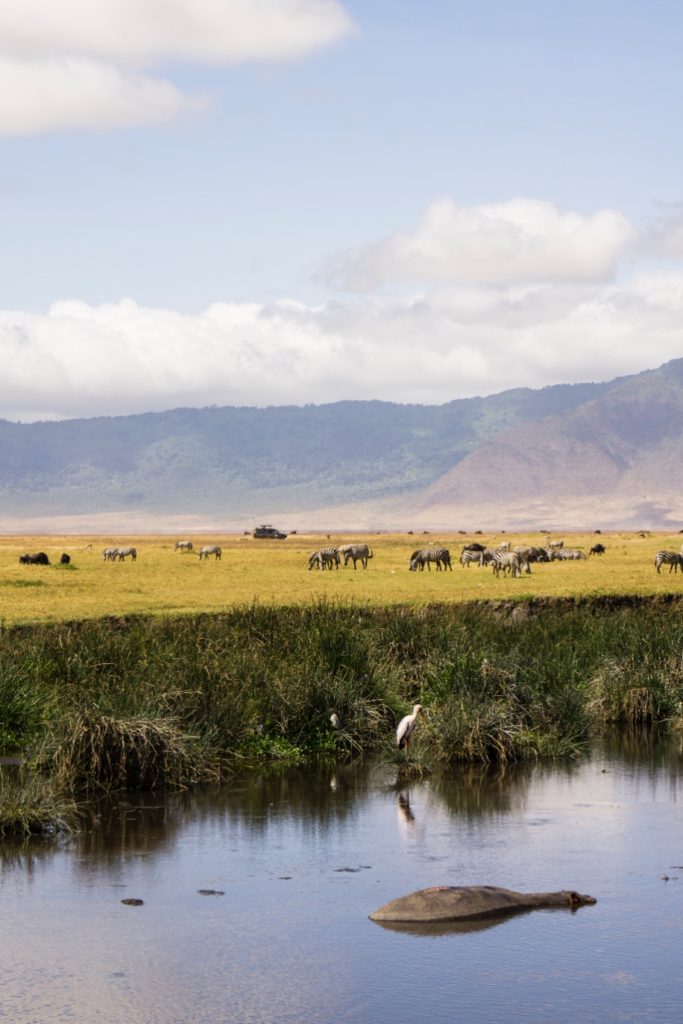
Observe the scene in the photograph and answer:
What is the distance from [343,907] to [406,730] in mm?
8280

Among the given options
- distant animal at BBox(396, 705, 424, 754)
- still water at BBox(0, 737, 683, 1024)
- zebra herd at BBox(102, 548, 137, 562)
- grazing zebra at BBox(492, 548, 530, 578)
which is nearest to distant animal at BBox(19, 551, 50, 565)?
zebra herd at BBox(102, 548, 137, 562)

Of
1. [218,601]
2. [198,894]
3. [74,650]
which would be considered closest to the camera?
[198,894]

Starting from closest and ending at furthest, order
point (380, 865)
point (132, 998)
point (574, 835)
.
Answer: point (132, 998)
point (380, 865)
point (574, 835)

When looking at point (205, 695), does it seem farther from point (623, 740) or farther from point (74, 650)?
point (623, 740)

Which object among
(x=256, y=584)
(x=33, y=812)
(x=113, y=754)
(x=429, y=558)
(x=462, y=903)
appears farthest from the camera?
(x=429, y=558)

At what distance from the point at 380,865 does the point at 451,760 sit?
6944 millimetres

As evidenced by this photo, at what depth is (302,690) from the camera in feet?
85.7

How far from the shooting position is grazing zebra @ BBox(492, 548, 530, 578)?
203ft

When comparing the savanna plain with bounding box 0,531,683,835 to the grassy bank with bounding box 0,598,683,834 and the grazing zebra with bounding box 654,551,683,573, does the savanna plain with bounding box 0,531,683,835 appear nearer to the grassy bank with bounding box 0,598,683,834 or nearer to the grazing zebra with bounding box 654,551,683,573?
the grassy bank with bounding box 0,598,683,834

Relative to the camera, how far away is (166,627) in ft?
101

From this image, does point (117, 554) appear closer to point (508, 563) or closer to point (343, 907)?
point (508, 563)

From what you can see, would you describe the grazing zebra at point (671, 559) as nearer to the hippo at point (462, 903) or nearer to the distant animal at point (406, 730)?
the distant animal at point (406, 730)

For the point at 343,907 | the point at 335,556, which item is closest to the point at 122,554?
the point at 335,556

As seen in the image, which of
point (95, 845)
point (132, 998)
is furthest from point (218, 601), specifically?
point (132, 998)
